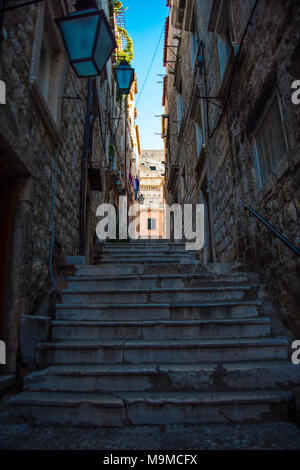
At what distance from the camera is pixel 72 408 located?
6.84 feet

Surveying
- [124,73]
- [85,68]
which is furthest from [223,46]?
[85,68]

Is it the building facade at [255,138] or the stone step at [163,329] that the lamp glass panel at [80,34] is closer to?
the building facade at [255,138]

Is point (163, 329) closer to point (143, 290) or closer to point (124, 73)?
point (143, 290)

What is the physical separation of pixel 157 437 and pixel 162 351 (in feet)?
2.60

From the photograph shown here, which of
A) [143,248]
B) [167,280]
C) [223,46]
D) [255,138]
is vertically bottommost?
[167,280]

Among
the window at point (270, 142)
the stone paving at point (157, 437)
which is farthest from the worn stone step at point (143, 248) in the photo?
the stone paving at point (157, 437)

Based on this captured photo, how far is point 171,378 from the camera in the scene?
231cm

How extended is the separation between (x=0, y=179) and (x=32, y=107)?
2.99 feet

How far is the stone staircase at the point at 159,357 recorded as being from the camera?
2064mm

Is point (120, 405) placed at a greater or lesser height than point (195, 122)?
lesser

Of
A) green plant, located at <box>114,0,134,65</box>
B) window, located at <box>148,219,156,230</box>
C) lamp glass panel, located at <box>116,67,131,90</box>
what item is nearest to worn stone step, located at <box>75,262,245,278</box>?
lamp glass panel, located at <box>116,67,131,90</box>

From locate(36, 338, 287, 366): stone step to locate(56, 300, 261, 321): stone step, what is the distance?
1.45 feet

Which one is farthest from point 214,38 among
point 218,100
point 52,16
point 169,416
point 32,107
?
point 169,416
